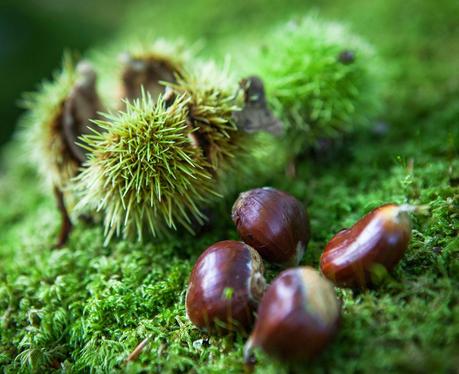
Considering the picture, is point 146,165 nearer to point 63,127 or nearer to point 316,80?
point 63,127

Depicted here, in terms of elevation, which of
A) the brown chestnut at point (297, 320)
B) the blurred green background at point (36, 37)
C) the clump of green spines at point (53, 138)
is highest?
the blurred green background at point (36, 37)

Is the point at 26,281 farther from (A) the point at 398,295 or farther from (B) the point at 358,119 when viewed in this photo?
(B) the point at 358,119

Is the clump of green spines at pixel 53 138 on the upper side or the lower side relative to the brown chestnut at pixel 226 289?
upper

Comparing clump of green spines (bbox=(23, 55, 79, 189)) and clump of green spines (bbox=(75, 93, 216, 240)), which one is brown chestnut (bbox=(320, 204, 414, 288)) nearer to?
clump of green spines (bbox=(75, 93, 216, 240))

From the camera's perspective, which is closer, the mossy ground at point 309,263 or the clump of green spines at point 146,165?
the mossy ground at point 309,263

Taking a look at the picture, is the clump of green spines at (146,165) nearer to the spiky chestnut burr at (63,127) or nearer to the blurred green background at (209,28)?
the spiky chestnut burr at (63,127)

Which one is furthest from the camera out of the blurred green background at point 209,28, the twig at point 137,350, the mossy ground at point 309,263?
the blurred green background at point 209,28

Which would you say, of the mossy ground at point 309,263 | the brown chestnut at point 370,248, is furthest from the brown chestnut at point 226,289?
the brown chestnut at point 370,248
